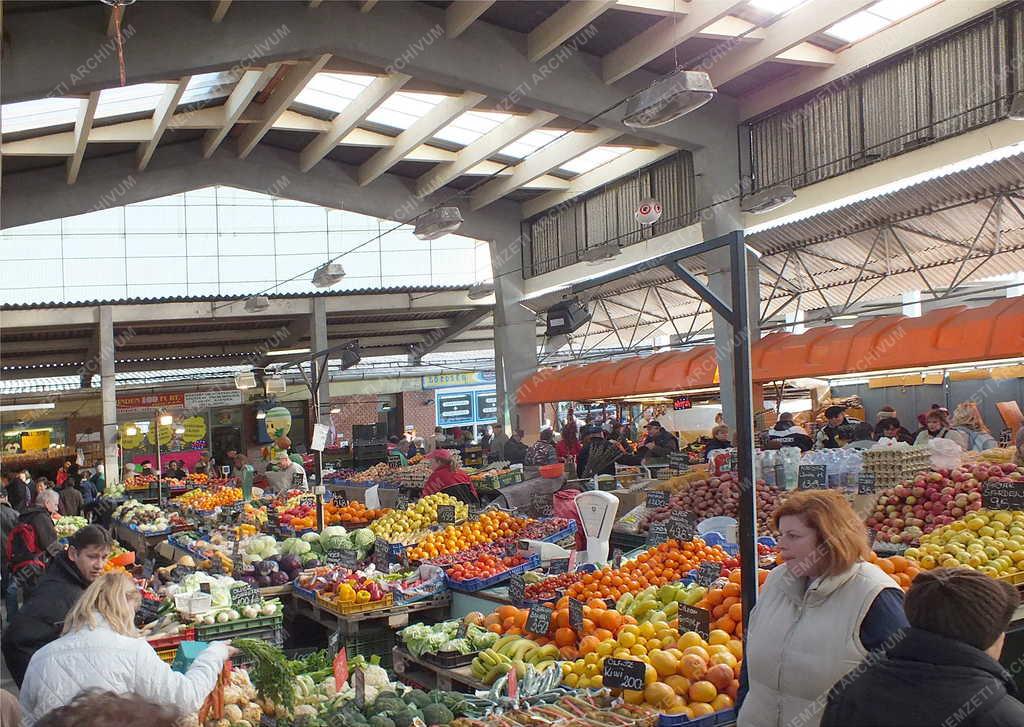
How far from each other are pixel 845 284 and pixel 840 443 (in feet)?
14.2

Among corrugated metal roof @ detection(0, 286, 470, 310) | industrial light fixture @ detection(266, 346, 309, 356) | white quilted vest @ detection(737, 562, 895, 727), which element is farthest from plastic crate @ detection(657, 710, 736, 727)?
industrial light fixture @ detection(266, 346, 309, 356)

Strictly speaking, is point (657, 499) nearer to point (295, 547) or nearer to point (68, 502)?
point (295, 547)

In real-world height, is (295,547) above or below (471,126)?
below

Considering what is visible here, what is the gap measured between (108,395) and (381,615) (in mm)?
12459

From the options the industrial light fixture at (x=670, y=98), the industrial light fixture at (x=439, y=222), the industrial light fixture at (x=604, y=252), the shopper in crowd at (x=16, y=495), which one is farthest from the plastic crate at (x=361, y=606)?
the industrial light fixture at (x=604, y=252)

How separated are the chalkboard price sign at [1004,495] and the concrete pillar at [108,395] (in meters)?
14.6

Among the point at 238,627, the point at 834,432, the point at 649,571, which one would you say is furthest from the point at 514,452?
the point at 649,571

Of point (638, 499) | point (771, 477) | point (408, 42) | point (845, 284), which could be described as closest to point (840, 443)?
point (638, 499)

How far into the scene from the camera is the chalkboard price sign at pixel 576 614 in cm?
429

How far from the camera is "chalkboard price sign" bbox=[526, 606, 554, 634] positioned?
14.6 ft

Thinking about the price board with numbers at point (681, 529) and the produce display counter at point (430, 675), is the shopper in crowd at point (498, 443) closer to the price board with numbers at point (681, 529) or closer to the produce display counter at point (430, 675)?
the price board with numbers at point (681, 529)

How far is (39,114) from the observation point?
1038cm

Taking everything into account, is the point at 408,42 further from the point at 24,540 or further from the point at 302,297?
the point at 302,297

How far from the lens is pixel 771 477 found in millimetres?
7070
